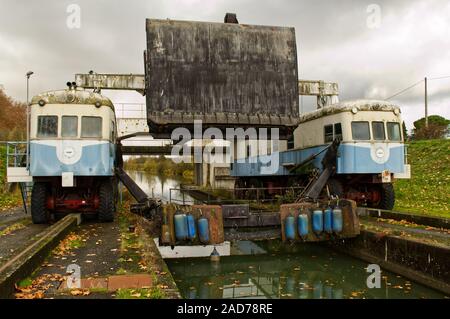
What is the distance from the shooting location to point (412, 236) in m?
8.88

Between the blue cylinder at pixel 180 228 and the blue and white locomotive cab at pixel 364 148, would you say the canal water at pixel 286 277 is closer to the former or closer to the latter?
the blue cylinder at pixel 180 228

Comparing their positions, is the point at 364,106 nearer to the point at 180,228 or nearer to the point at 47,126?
the point at 180,228

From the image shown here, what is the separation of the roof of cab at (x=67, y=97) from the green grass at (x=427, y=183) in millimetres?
10366

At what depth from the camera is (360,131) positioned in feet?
44.5

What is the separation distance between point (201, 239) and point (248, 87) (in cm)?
360

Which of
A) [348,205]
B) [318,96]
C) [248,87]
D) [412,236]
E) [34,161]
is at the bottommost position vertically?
[412,236]

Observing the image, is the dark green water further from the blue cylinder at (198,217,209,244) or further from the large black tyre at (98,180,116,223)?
the large black tyre at (98,180,116,223)

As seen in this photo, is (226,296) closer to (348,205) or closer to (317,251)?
(348,205)

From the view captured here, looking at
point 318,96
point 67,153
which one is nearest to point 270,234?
point 67,153

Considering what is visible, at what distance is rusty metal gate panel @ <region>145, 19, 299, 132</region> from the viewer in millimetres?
9578

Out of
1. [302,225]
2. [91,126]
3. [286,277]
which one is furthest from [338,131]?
[91,126]

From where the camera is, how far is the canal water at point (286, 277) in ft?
25.1

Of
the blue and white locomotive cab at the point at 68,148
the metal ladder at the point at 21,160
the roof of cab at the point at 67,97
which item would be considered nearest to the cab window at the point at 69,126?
the blue and white locomotive cab at the point at 68,148

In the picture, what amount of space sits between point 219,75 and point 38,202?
6.16 meters
